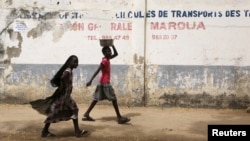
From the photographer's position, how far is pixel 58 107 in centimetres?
666

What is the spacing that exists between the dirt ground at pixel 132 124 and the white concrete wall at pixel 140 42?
46cm

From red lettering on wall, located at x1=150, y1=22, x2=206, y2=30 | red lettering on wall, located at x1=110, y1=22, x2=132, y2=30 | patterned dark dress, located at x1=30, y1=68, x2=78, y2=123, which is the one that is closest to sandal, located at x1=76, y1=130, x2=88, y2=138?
patterned dark dress, located at x1=30, y1=68, x2=78, y2=123

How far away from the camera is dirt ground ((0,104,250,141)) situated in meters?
6.88

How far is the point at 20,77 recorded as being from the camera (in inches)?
380

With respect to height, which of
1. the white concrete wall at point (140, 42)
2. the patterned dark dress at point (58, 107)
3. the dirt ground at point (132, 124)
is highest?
the white concrete wall at point (140, 42)

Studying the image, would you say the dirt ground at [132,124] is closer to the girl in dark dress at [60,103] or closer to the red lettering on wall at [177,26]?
the girl in dark dress at [60,103]

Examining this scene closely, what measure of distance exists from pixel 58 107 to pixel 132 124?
1.60 meters

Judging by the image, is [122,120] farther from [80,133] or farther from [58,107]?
[58,107]

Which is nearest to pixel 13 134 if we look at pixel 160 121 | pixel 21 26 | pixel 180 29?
pixel 160 121

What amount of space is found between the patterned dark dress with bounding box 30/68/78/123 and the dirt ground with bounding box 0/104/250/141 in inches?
13.0

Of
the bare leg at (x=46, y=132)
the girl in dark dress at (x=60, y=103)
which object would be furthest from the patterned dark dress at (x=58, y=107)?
the bare leg at (x=46, y=132)

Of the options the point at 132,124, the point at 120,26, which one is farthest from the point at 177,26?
the point at 132,124

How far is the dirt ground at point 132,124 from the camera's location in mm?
6875

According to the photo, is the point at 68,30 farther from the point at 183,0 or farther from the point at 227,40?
the point at 227,40
